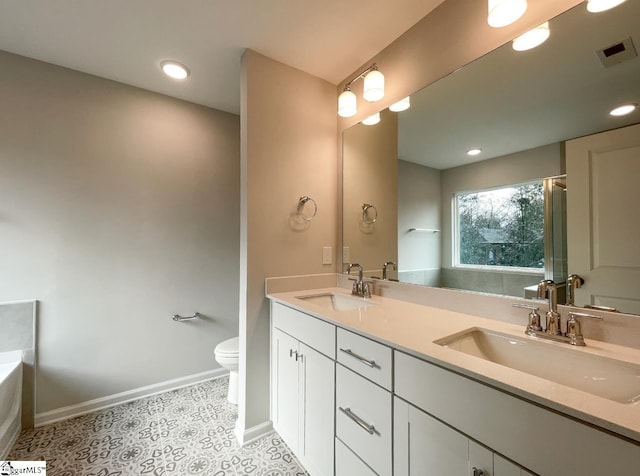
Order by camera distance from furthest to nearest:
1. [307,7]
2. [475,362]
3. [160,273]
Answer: [160,273] → [307,7] → [475,362]

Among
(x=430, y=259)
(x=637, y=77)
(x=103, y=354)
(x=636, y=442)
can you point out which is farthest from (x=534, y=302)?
(x=103, y=354)

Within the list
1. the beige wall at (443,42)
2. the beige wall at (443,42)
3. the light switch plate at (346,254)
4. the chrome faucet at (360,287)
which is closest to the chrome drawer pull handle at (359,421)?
the chrome faucet at (360,287)

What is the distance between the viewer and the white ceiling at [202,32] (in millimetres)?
1382

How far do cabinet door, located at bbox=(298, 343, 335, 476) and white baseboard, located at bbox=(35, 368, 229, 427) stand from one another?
1327 mm

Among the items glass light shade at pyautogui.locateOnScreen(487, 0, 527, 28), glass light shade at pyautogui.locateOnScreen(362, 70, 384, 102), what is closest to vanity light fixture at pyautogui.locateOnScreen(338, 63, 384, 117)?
glass light shade at pyautogui.locateOnScreen(362, 70, 384, 102)

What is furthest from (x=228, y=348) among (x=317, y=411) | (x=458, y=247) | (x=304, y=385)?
(x=458, y=247)

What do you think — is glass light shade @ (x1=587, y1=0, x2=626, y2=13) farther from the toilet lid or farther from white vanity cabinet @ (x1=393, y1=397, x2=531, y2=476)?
the toilet lid

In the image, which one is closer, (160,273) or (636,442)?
(636,442)

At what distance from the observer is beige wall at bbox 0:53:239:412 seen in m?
1.72

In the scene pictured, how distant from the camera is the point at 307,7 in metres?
1.39

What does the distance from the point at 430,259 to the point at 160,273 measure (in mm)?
2041

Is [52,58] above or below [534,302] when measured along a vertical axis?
above

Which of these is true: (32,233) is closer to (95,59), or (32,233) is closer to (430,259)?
(95,59)

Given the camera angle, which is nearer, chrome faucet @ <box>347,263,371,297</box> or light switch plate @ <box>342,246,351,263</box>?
chrome faucet @ <box>347,263,371,297</box>
